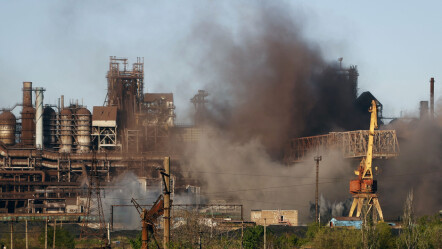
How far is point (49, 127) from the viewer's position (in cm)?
15612

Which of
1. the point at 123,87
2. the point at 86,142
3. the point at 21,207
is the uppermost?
the point at 123,87

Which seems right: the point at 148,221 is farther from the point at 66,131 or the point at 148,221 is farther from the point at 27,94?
the point at 27,94

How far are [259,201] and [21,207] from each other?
134 ft

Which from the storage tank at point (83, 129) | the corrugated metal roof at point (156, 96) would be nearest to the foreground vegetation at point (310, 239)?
the storage tank at point (83, 129)

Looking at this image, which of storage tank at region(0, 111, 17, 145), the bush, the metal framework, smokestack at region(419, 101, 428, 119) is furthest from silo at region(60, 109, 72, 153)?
the bush

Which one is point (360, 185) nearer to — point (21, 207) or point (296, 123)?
point (296, 123)

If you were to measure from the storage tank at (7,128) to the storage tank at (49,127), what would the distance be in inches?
232

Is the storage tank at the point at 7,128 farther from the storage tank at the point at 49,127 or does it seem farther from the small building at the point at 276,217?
the small building at the point at 276,217

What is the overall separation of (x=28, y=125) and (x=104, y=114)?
1422 cm

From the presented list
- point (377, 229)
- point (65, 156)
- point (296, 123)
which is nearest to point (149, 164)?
point (65, 156)

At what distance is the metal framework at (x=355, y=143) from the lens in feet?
397

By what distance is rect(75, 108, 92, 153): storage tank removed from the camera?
155 metres

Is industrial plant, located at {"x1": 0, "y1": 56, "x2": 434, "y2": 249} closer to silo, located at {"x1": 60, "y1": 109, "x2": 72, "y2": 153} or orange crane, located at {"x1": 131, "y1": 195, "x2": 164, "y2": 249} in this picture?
silo, located at {"x1": 60, "y1": 109, "x2": 72, "y2": 153}

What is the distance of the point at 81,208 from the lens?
434ft
